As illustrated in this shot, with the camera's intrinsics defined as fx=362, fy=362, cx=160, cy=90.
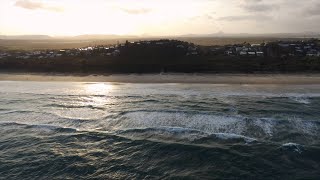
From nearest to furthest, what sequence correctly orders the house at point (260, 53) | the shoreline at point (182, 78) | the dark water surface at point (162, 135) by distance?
the dark water surface at point (162, 135), the shoreline at point (182, 78), the house at point (260, 53)

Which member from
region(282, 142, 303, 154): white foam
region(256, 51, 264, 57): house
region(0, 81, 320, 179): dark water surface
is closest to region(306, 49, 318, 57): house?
region(256, 51, 264, 57): house

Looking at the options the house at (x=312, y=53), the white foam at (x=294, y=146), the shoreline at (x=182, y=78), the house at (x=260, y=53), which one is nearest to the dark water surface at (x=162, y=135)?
the white foam at (x=294, y=146)

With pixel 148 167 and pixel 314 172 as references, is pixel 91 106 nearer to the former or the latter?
pixel 148 167

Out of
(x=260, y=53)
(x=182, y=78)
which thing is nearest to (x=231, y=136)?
(x=182, y=78)

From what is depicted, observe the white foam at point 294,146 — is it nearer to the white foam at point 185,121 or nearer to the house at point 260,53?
the white foam at point 185,121

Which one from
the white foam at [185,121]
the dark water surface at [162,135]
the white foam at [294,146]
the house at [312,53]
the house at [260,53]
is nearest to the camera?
the dark water surface at [162,135]

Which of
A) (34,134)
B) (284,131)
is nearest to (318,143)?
(284,131)

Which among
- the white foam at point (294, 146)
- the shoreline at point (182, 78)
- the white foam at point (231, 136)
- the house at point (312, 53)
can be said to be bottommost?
the white foam at point (294, 146)

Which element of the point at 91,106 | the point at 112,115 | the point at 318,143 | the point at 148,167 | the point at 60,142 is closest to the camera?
the point at 148,167
